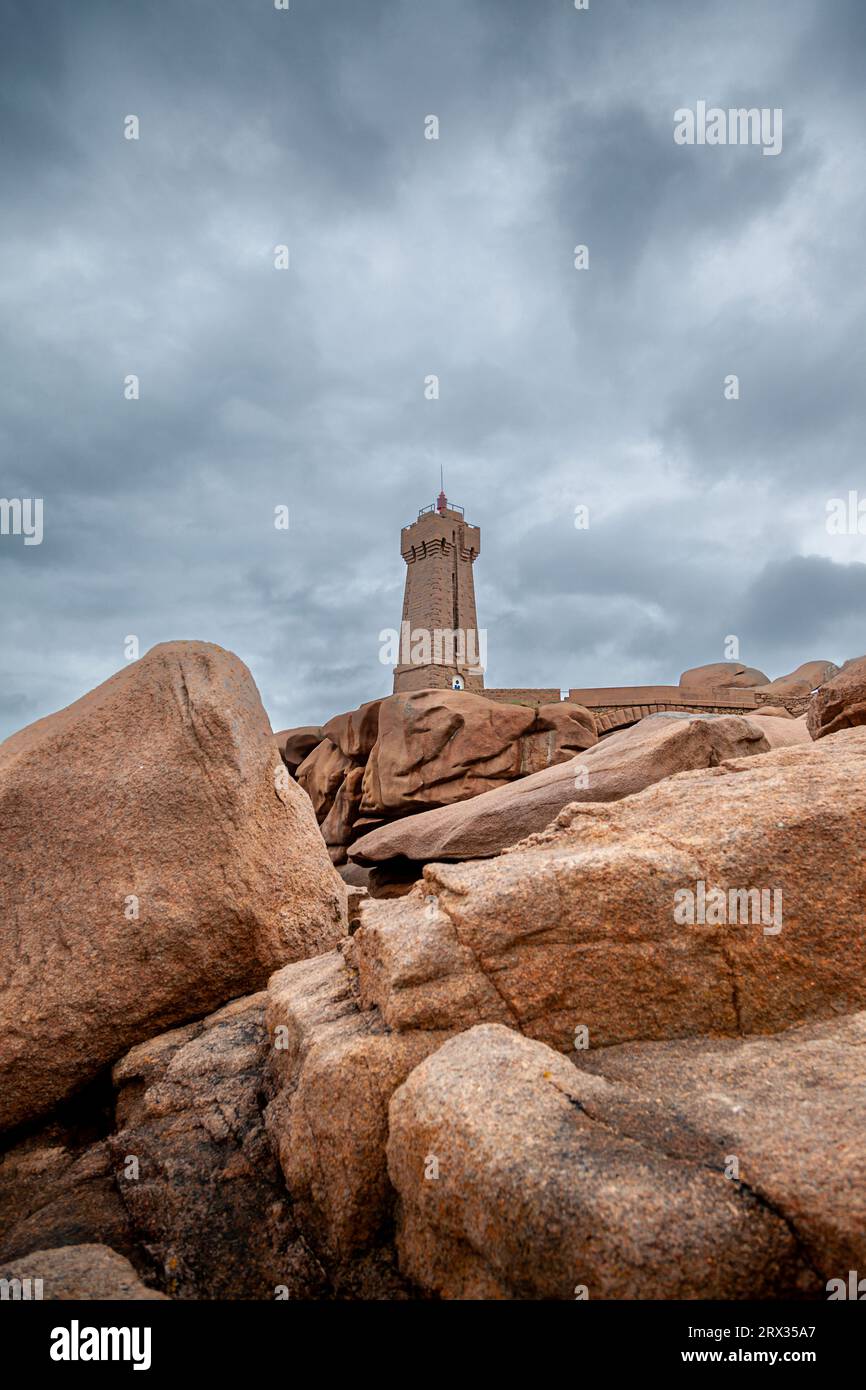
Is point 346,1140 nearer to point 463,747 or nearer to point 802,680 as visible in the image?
point 463,747

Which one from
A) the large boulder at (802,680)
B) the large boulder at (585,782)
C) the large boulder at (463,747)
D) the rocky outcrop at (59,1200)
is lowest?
the rocky outcrop at (59,1200)

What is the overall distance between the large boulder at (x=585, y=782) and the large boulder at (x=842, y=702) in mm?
1551

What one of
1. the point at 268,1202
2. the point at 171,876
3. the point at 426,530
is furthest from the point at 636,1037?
the point at 426,530

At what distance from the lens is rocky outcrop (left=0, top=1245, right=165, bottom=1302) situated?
99.3 inches

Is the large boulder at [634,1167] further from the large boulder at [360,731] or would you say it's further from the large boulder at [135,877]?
the large boulder at [360,731]

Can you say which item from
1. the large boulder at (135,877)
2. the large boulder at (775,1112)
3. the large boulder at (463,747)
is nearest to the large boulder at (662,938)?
the large boulder at (775,1112)

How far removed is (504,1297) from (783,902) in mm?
1730

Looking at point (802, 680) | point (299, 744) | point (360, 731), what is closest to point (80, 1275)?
point (360, 731)

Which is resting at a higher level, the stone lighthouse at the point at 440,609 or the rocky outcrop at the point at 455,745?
the stone lighthouse at the point at 440,609

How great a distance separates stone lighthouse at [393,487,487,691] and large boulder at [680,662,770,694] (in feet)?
31.0

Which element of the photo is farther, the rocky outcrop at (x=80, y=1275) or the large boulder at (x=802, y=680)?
the large boulder at (x=802, y=680)

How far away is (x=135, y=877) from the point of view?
438 centimetres

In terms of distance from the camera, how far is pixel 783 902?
3.05 meters

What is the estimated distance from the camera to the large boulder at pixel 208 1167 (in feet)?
9.26
